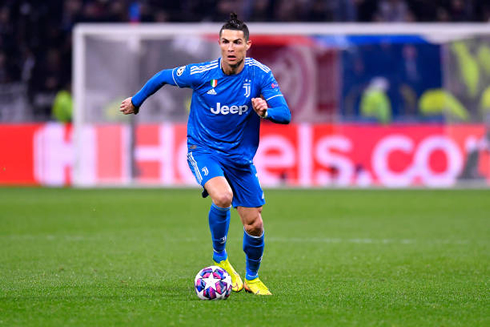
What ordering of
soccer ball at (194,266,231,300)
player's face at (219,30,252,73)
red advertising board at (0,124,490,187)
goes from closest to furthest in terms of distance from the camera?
soccer ball at (194,266,231,300) < player's face at (219,30,252,73) < red advertising board at (0,124,490,187)

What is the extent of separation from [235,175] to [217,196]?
15.7 inches

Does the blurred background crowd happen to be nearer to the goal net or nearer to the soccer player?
the goal net

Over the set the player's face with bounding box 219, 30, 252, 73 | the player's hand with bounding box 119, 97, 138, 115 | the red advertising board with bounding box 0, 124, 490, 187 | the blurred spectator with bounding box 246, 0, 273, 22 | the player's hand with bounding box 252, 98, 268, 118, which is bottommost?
the red advertising board with bounding box 0, 124, 490, 187

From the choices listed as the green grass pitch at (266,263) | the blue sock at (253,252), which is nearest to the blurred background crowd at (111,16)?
the green grass pitch at (266,263)

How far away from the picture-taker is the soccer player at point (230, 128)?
21.7 feet

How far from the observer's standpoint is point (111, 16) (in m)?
22.6

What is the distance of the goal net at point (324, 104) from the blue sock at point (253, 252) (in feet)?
39.8

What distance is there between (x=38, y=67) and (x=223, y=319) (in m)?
18.1

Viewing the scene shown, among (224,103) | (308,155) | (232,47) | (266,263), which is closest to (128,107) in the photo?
(224,103)

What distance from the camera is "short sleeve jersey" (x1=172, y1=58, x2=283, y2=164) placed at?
6711mm

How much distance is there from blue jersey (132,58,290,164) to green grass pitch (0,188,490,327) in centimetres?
113

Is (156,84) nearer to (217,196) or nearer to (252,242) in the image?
(217,196)

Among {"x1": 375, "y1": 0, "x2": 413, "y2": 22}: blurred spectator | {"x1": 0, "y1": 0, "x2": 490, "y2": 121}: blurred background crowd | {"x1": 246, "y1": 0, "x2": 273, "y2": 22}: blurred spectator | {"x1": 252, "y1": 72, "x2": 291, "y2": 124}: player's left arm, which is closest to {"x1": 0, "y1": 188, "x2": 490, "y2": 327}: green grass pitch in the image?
{"x1": 252, "y1": 72, "x2": 291, "y2": 124}: player's left arm

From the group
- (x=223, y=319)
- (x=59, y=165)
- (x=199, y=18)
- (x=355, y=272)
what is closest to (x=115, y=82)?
(x=59, y=165)
